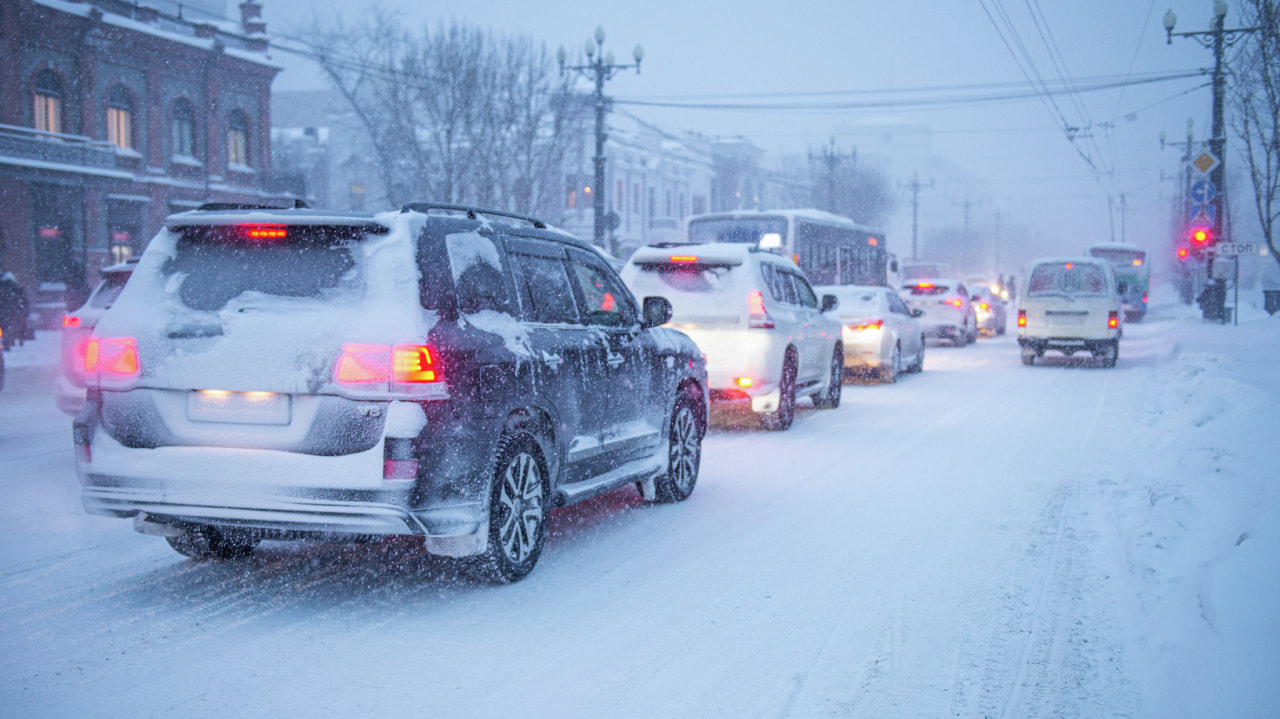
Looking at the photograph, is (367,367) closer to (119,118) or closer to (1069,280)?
(1069,280)

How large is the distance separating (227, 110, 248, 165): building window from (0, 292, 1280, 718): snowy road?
112 ft

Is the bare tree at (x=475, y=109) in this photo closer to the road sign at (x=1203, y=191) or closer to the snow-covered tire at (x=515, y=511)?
the road sign at (x=1203, y=191)

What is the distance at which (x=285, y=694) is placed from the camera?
13.6ft

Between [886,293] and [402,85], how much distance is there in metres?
21.2

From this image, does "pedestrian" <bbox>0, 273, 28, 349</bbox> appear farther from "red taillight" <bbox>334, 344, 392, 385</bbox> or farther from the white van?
the white van

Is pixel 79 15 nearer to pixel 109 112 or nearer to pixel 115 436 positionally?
pixel 109 112

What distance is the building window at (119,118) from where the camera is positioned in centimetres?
3556

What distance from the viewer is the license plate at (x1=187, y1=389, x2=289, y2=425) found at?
5.01 meters

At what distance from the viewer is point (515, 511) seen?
225 inches

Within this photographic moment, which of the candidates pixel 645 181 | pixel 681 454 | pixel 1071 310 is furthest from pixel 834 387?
pixel 645 181

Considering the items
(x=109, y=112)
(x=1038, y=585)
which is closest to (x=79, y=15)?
(x=109, y=112)

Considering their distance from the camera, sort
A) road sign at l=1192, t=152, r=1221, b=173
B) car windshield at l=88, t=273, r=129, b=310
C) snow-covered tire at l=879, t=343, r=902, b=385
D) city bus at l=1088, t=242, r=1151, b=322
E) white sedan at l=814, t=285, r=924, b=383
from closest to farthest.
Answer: car windshield at l=88, t=273, r=129, b=310, white sedan at l=814, t=285, r=924, b=383, snow-covered tire at l=879, t=343, r=902, b=385, road sign at l=1192, t=152, r=1221, b=173, city bus at l=1088, t=242, r=1151, b=322

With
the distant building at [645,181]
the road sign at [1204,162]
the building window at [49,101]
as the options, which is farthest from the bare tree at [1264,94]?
the distant building at [645,181]

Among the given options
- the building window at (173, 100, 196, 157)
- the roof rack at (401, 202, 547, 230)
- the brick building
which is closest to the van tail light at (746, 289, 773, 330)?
the roof rack at (401, 202, 547, 230)
